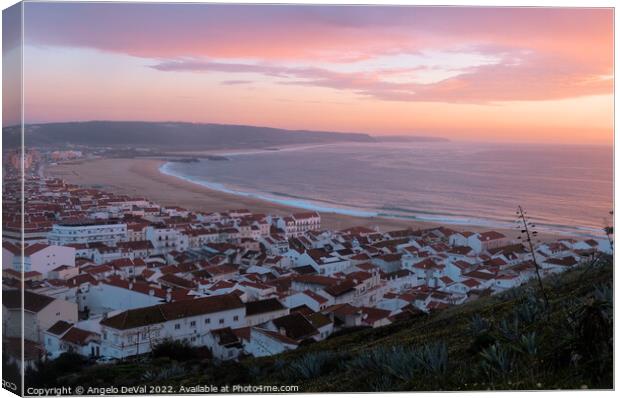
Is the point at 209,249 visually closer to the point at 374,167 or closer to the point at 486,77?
the point at 374,167

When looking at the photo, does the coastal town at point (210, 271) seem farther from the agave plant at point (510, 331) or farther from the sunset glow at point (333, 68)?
the agave plant at point (510, 331)

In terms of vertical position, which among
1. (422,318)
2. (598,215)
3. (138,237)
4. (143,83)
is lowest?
(422,318)

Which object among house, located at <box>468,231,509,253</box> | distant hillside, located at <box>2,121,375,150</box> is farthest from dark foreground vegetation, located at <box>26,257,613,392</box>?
house, located at <box>468,231,509,253</box>

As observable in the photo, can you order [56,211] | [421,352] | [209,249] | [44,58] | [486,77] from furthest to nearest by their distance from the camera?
[209,249]
[56,211]
[486,77]
[44,58]
[421,352]

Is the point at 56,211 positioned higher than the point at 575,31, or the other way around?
the point at 575,31

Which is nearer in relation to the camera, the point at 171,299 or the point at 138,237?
the point at 171,299

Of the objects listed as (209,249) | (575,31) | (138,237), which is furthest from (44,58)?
(209,249)

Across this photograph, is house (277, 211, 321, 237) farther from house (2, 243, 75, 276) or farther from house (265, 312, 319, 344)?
house (2, 243, 75, 276)
